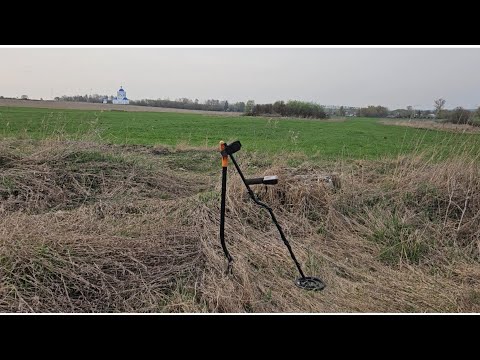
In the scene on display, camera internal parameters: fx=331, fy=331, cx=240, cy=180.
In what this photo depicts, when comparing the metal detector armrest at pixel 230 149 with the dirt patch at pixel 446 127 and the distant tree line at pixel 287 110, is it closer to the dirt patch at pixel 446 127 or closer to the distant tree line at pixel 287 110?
the dirt patch at pixel 446 127

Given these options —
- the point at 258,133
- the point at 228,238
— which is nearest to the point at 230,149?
the point at 228,238

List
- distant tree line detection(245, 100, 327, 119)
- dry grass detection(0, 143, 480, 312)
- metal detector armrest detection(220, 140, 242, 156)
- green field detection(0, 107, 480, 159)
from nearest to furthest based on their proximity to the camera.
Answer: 1. metal detector armrest detection(220, 140, 242, 156)
2. dry grass detection(0, 143, 480, 312)
3. green field detection(0, 107, 480, 159)
4. distant tree line detection(245, 100, 327, 119)

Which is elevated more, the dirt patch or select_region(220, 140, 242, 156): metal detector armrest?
the dirt patch

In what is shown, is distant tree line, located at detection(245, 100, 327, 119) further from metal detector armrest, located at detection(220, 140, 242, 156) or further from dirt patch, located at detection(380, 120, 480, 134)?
metal detector armrest, located at detection(220, 140, 242, 156)

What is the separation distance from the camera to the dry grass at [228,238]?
2.47m

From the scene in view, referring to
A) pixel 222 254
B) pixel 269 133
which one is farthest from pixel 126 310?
pixel 269 133

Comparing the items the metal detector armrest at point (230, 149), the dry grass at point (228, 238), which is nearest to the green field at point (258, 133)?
the dry grass at point (228, 238)

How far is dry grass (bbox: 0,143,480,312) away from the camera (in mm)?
2473

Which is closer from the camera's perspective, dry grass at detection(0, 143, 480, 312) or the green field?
dry grass at detection(0, 143, 480, 312)

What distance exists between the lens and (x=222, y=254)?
9.75ft

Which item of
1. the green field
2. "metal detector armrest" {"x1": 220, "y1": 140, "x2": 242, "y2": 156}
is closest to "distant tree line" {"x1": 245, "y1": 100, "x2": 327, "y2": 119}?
the green field

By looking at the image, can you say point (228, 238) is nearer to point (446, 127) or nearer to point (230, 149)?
point (230, 149)

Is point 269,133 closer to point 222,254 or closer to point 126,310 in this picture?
point 222,254

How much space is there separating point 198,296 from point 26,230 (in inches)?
69.3
